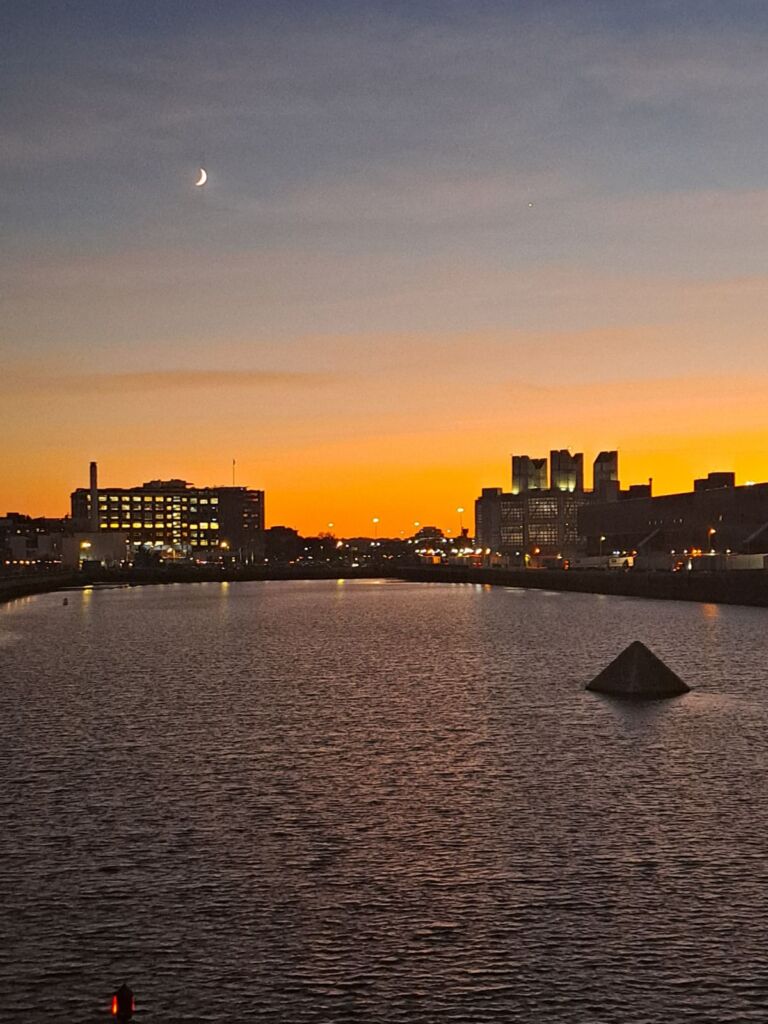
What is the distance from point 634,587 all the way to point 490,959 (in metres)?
166

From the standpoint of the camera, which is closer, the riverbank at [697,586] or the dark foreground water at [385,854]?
the dark foreground water at [385,854]

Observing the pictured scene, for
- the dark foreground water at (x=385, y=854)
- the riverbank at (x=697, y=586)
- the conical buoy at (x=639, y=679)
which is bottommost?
the dark foreground water at (x=385, y=854)

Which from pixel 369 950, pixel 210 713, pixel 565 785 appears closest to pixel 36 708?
pixel 210 713

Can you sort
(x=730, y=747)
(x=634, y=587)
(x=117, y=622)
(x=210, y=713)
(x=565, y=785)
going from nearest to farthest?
1. (x=565, y=785)
2. (x=730, y=747)
3. (x=210, y=713)
4. (x=117, y=622)
5. (x=634, y=587)

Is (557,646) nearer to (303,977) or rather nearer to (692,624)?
(692,624)

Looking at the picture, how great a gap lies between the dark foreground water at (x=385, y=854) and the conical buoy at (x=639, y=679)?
3.53 feet

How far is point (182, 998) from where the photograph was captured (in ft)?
52.2

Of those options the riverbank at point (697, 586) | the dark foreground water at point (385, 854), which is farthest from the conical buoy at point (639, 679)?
the riverbank at point (697, 586)

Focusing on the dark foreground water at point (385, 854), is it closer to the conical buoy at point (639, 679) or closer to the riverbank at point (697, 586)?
the conical buoy at point (639, 679)

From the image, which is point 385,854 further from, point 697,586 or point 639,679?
point 697,586

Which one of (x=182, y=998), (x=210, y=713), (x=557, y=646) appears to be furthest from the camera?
(x=557, y=646)

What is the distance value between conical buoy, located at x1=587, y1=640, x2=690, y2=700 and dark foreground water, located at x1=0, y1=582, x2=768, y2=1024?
3.53ft

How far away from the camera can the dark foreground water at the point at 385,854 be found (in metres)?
16.4

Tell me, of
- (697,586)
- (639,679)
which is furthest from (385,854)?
(697,586)
